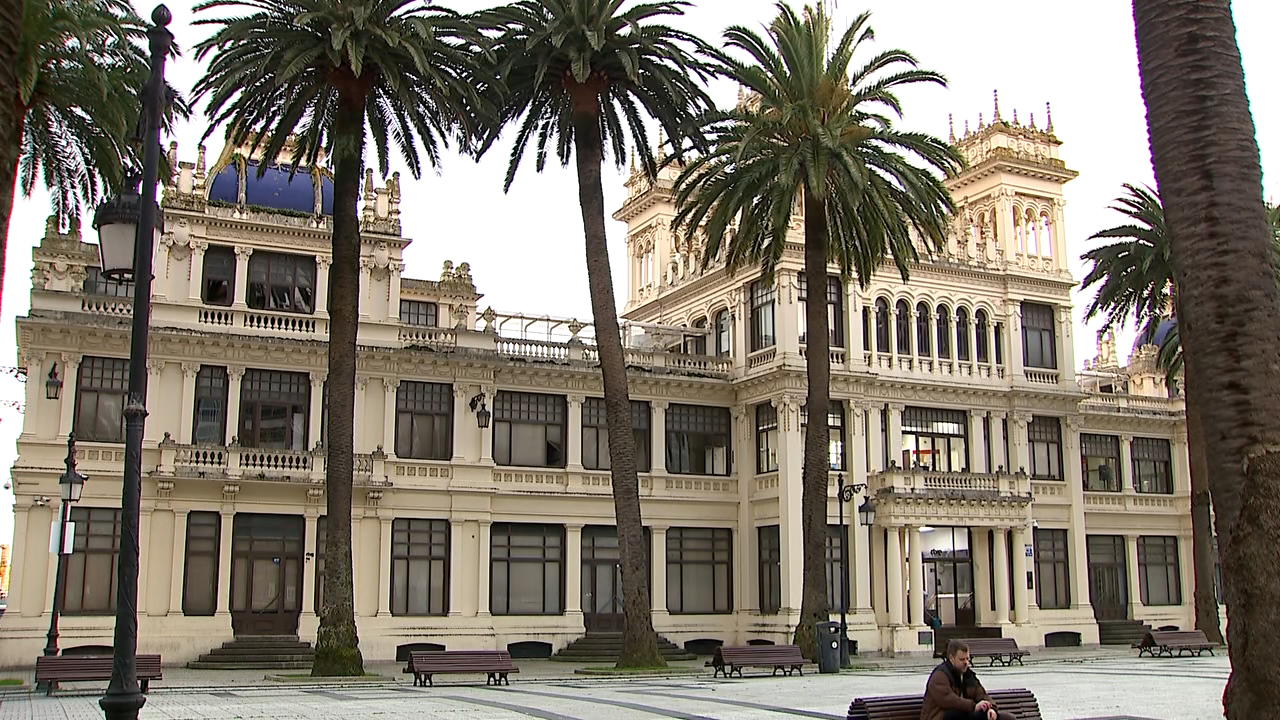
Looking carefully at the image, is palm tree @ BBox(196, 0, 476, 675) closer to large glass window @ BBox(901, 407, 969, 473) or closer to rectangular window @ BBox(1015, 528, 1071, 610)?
large glass window @ BBox(901, 407, 969, 473)

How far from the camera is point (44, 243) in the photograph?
123 ft

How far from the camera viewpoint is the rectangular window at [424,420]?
137 feet

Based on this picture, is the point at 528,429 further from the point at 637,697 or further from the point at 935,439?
the point at 637,697

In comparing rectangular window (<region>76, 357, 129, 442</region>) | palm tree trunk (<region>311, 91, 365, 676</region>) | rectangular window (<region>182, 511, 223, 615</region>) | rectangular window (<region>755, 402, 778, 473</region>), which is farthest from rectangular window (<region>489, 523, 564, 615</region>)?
A: rectangular window (<region>76, 357, 129, 442</region>)

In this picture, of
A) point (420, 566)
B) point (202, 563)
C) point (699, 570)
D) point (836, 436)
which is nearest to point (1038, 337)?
point (836, 436)

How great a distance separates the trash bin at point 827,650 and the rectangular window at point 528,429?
44.6ft

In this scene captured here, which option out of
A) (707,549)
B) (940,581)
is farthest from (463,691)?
(940,581)

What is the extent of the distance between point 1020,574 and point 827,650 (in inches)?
632

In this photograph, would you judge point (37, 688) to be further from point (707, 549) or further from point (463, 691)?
point (707, 549)

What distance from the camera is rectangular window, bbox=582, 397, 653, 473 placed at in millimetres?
44594

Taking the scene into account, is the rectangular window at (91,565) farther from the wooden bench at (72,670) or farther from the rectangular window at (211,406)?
the wooden bench at (72,670)

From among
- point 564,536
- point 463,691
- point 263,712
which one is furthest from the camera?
point 564,536

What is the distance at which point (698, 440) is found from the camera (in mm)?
46469

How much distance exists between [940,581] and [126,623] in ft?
127
